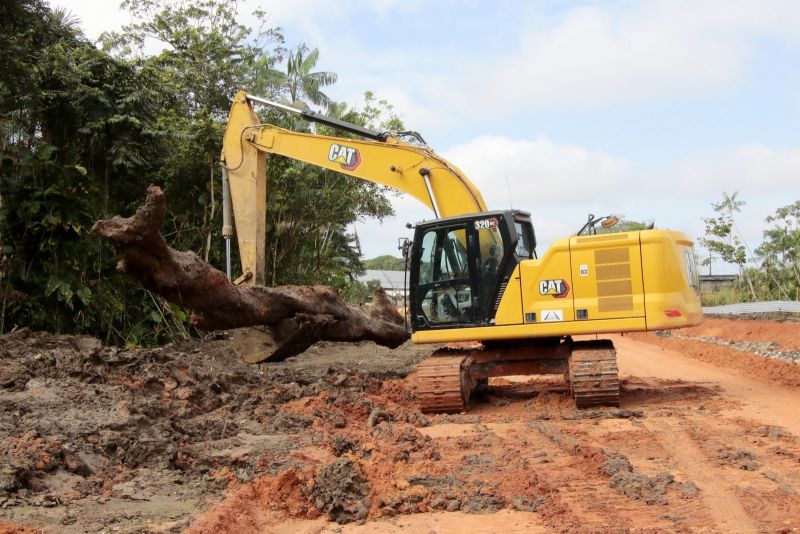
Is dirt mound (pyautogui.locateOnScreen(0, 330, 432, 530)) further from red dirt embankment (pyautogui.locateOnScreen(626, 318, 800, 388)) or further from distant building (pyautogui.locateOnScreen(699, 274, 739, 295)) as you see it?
distant building (pyautogui.locateOnScreen(699, 274, 739, 295))

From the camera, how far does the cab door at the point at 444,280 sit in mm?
9344

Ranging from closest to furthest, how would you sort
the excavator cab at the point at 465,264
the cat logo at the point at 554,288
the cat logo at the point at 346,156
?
1. the cat logo at the point at 554,288
2. the excavator cab at the point at 465,264
3. the cat logo at the point at 346,156

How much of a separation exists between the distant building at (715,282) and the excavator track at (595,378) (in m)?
25.1

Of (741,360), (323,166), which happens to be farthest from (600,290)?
(741,360)

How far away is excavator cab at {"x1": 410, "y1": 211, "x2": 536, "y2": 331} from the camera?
916 centimetres

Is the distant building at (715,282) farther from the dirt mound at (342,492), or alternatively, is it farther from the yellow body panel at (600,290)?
the dirt mound at (342,492)

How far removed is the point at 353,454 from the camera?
632cm

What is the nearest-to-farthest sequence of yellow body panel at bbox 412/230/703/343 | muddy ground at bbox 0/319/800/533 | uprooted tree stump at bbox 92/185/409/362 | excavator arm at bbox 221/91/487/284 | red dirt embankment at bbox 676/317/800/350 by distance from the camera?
1. muddy ground at bbox 0/319/800/533
2. uprooted tree stump at bbox 92/185/409/362
3. yellow body panel at bbox 412/230/703/343
4. excavator arm at bbox 221/91/487/284
5. red dirt embankment at bbox 676/317/800/350

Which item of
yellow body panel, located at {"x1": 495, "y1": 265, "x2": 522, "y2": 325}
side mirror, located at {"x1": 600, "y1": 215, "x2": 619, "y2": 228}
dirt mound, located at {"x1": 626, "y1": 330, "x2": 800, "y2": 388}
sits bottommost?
dirt mound, located at {"x1": 626, "y1": 330, "x2": 800, "y2": 388}

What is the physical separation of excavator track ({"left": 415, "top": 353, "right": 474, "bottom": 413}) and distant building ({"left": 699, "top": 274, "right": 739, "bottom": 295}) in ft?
84.4

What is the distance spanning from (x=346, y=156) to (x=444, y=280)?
2.60m

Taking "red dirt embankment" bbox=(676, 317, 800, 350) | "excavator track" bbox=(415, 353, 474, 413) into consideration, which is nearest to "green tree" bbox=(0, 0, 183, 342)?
"excavator track" bbox=(415, 353, 474, 413)

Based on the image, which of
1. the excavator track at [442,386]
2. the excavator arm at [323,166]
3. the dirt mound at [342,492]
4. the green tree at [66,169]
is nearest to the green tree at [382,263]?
the green tree at [66,169]

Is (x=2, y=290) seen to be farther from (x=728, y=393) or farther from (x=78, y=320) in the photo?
(x=728, y=393)
